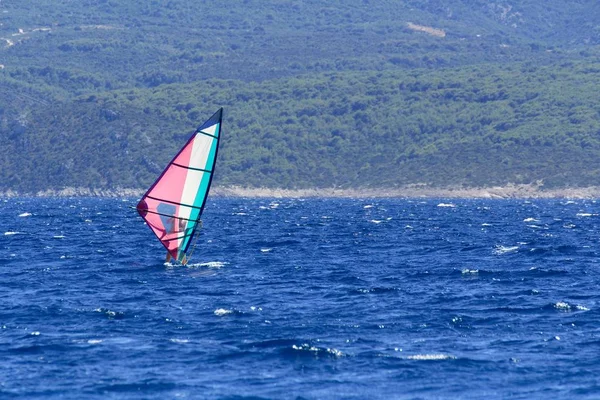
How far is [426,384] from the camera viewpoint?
25.1 metres

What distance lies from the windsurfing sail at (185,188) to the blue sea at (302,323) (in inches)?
69.3

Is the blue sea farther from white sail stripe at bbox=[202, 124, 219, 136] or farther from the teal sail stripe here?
white sail stripe at bbox=[202, 124, 219, 136]

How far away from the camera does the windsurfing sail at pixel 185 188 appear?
149ft

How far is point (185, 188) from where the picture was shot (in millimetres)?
46125

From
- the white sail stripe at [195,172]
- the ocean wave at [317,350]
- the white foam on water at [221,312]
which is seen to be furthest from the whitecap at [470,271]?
the ocean wave at [317,350]

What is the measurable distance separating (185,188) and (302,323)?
15.0 metres

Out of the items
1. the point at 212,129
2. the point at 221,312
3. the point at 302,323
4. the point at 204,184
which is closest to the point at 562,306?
the point at 302,323

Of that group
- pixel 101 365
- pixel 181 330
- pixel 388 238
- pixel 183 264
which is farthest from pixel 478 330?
pixel 388 238

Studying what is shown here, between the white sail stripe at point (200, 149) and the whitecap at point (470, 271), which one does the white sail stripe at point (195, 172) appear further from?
the whitecap at point (470, 271)

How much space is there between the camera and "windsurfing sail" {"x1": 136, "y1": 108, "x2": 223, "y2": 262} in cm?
4544

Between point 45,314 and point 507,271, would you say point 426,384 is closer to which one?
point 45,314

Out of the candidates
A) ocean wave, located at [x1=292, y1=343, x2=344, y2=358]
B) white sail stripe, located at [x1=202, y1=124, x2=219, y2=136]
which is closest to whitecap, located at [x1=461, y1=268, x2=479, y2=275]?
white sail stripe, located at [x1=202, y1=124, x2=219, y2=136]

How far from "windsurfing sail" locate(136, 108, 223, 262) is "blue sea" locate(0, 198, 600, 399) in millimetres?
1759

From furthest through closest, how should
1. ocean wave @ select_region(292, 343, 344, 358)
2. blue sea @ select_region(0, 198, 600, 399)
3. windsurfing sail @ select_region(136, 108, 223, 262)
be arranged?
windsurfing sail @ select_region(136, 108, 223, 262) → ocean wave @ select_region(292, 343, 344, 358) → blue sea @ select_region(0, 198, 600, 399)
